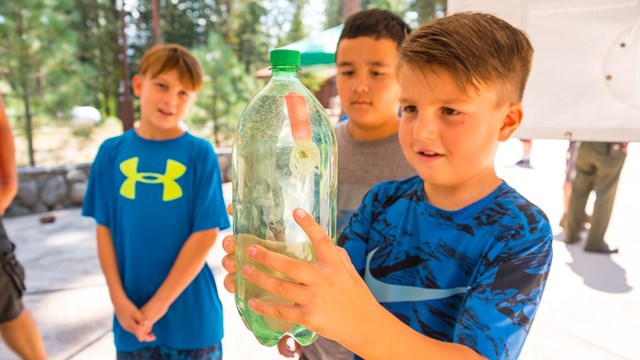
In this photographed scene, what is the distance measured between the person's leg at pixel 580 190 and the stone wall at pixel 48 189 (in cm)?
688

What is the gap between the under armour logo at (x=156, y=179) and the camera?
1.91 metres

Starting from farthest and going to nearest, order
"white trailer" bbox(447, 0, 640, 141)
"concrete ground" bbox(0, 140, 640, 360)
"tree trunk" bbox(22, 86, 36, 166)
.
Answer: "tree trunk" bbox(22, 86, 36, 166)
"concrete ground" bbox(0, 140, 640, 360)
"white trailer" bbox(447, 0, 640, 141)

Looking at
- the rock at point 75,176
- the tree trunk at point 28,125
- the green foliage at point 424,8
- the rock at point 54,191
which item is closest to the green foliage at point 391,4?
the green foliage at point 424,8

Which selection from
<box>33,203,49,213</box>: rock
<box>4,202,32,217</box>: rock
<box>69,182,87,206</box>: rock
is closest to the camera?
<box>4,202,32,217</box>: rock

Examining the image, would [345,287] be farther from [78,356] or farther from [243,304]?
[78,356]

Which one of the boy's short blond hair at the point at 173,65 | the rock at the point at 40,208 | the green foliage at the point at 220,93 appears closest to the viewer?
the boy's short blond hair at the point at 173,65

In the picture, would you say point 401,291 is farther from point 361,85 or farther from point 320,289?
point 361,85

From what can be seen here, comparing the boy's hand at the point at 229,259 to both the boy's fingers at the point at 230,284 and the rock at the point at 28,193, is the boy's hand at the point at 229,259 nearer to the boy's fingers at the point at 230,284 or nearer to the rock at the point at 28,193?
the boy's fingers at the point at 230,284

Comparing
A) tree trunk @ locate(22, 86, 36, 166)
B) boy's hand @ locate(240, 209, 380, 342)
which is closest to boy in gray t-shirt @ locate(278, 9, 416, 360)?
boy's hand @ locate(240, 209, 380, 342)

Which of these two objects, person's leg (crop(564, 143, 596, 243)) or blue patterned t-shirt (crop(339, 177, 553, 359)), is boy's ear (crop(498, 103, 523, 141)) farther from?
person's leg (crop(564, 143, 596, 243))

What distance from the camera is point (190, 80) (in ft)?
6.89

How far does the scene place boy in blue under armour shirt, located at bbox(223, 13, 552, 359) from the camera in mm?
869

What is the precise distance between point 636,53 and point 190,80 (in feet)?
5.63

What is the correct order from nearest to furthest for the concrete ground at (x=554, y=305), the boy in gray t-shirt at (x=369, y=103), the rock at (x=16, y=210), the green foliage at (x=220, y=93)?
the boy in gray t-shirt at (x=369, y=103) → the concrete ground at (x=554, y=305) → the rock at (x=16, y=210) → the green foliage at (x=220, y=93)
